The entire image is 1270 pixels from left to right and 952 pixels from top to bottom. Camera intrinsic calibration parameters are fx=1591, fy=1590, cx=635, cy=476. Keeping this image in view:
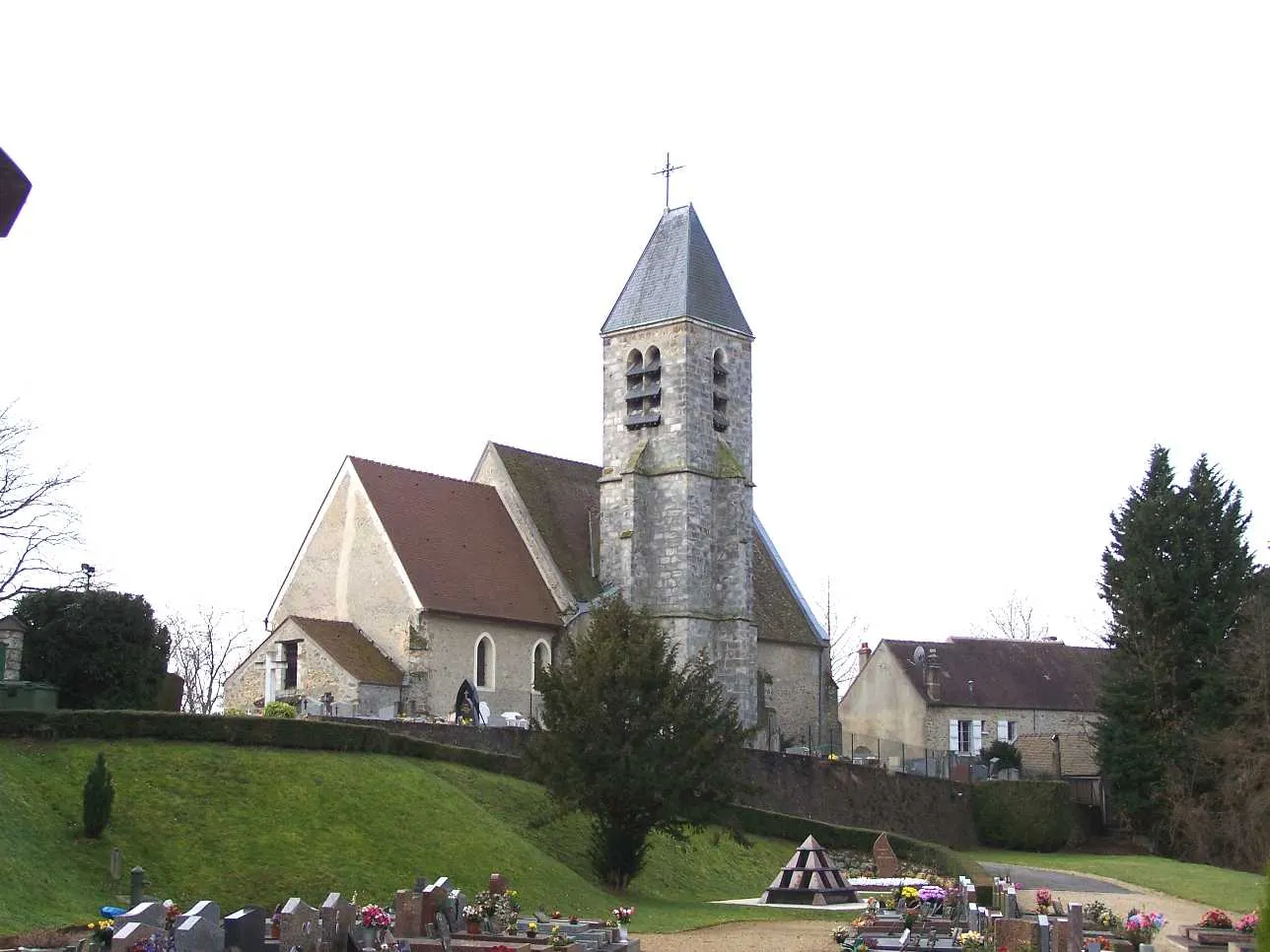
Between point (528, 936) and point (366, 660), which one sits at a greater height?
point (366, 660)

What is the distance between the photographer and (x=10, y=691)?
2909 centimetres

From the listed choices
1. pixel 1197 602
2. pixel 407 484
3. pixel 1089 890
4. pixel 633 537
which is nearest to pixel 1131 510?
pixel 1197 602

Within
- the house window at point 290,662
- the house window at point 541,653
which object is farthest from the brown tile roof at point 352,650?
the house window at point 541,653

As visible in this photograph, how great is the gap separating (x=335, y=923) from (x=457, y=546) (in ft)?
95.8

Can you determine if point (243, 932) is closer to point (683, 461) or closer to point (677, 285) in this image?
point (683, 461)

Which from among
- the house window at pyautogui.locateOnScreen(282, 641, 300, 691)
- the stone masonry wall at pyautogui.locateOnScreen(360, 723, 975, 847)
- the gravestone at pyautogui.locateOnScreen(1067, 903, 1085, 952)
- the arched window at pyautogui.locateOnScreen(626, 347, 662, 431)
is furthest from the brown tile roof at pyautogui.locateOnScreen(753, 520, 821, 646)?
the gravestone at pyautogui.locateOnScreen(1067, 903, 1085, 952)

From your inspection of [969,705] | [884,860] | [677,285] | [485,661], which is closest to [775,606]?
[969,705]

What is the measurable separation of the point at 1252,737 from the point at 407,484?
2439cm

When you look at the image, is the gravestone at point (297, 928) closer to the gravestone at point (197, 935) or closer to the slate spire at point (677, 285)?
the gravestone at point (197, 935)

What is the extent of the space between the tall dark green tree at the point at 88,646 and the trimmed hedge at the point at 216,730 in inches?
149

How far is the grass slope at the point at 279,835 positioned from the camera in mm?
23375

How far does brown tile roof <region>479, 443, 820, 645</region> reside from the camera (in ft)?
159

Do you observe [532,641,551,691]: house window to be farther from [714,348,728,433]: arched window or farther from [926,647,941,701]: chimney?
[926,647,941,701]: chimney

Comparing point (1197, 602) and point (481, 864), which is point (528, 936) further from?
point (1197, 602)
